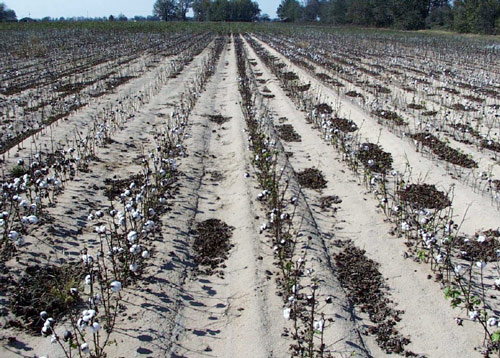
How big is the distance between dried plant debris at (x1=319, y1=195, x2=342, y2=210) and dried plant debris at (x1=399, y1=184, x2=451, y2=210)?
42.4 inches

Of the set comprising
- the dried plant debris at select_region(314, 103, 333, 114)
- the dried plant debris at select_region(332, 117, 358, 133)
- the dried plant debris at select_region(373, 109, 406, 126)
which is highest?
the dried plant debris at select_region(314, 103, 333, 114)

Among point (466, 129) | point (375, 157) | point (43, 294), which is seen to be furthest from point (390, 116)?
point (43, 294)

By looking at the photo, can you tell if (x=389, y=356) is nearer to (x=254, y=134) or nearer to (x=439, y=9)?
(x=254, y=134)

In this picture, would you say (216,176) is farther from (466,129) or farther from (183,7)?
(183,7)

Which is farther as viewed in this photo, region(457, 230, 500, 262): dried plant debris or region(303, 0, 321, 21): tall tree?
region(303, 0, 321, 21): tall tree

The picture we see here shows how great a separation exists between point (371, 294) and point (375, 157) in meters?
4.72

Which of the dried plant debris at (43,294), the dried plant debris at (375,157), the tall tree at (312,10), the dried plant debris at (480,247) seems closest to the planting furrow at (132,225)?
the dried plant debris at (43,294)

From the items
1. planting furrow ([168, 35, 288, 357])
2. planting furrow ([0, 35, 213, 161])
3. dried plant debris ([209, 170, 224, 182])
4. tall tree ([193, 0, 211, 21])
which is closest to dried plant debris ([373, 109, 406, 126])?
planting furrow ([168, 35, 288, 357])

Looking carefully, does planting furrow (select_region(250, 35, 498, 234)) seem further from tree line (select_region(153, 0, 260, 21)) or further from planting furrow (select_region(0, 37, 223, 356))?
tree line (select_region(153, 0, 260, 21))

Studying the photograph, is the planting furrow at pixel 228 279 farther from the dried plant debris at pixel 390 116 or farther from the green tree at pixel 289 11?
the green tree at pixel 289 11

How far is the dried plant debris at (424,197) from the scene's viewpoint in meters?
6.88

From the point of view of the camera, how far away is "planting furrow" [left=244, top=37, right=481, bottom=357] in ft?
13.7

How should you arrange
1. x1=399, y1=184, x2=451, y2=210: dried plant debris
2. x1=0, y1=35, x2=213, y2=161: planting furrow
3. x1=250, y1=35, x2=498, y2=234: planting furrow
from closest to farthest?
x1=250, y1=35, x2=498, y2=234: planting furrow, x1=399, y1=184, x2=451, y2=210: dried plant debris, x1=0, y1=35, x2=213, y2=161: planting furrow

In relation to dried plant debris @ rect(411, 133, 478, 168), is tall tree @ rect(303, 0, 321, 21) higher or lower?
higher
